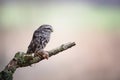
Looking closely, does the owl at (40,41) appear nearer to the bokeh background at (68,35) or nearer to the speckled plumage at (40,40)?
the speckled plumage at (40,40)

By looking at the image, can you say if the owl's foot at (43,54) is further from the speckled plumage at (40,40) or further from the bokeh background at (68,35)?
the bokeh background at (68,35)

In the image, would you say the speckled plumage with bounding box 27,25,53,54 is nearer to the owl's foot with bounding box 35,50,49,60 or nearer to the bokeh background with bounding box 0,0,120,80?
the owl's foot with bounding box 35,50,49,60

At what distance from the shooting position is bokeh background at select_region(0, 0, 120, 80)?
1364 millimetres

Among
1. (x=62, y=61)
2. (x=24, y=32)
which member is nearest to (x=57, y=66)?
(x=62, y=61)

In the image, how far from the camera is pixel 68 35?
1393 mm

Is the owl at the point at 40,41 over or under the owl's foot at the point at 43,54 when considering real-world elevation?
over

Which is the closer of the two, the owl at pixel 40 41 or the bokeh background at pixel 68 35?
the owl at pixel 40 41

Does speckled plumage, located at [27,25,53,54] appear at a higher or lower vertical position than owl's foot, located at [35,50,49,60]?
higher

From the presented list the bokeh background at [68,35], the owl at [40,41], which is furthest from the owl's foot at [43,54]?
the bokeh background at [68,35]

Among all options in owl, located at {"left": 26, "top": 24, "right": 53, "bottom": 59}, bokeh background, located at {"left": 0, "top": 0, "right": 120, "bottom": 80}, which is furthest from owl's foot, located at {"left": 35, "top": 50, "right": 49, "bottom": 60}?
bokeh background, located at {"left": 0, "top": 0, "right": 120, "bottom": 80}

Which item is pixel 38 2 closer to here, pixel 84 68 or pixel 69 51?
pixel 69 51

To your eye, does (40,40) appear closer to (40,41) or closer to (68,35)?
(40,41)

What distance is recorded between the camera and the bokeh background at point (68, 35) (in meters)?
1.36

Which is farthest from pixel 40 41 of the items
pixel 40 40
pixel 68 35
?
pixel 68 35
